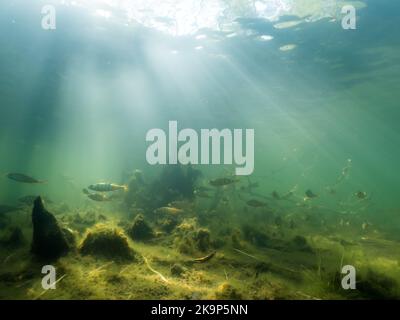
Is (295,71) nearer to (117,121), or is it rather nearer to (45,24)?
(45,24)

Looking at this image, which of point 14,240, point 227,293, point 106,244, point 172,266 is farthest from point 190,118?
point 227,293

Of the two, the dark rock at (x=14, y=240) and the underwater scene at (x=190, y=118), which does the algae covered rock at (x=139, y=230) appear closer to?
the underwater scene at (x=190, y=118)

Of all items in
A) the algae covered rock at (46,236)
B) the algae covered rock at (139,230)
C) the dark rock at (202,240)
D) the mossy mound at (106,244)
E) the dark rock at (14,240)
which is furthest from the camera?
the algae covered rock at (139,230)

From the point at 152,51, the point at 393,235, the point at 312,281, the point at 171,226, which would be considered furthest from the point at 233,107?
the point at 312,281

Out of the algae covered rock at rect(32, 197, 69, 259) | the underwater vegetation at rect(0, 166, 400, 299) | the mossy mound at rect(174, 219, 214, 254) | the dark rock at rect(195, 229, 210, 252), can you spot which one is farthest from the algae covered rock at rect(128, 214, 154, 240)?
the algae covered rock at rect(32, 197, 69, 259)

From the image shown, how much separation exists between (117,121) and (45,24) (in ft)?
65.0

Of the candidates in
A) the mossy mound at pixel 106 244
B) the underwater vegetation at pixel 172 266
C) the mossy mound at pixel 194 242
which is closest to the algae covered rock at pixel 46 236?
the underwater vegetation at pixel 172 266

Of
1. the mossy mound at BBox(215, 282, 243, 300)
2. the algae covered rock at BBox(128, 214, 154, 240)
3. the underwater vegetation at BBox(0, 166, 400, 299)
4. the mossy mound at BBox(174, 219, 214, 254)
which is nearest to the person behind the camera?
the mossy mound at BBox(215, 282, 243, 300)

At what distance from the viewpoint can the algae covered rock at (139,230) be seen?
1097cm

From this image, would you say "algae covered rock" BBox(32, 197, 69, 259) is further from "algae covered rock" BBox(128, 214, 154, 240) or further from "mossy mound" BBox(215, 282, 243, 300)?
"mossy mound" BBox(215, 282, 243, 300)

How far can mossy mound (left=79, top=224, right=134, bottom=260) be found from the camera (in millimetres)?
8148

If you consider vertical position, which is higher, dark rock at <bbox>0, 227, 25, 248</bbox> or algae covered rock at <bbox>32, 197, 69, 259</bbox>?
algae covered rock at <bbox>32, 197, 69, 259</bbox>

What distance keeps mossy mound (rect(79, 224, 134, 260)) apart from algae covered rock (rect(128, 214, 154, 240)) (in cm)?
266

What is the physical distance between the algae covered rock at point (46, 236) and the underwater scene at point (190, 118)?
0.04m
